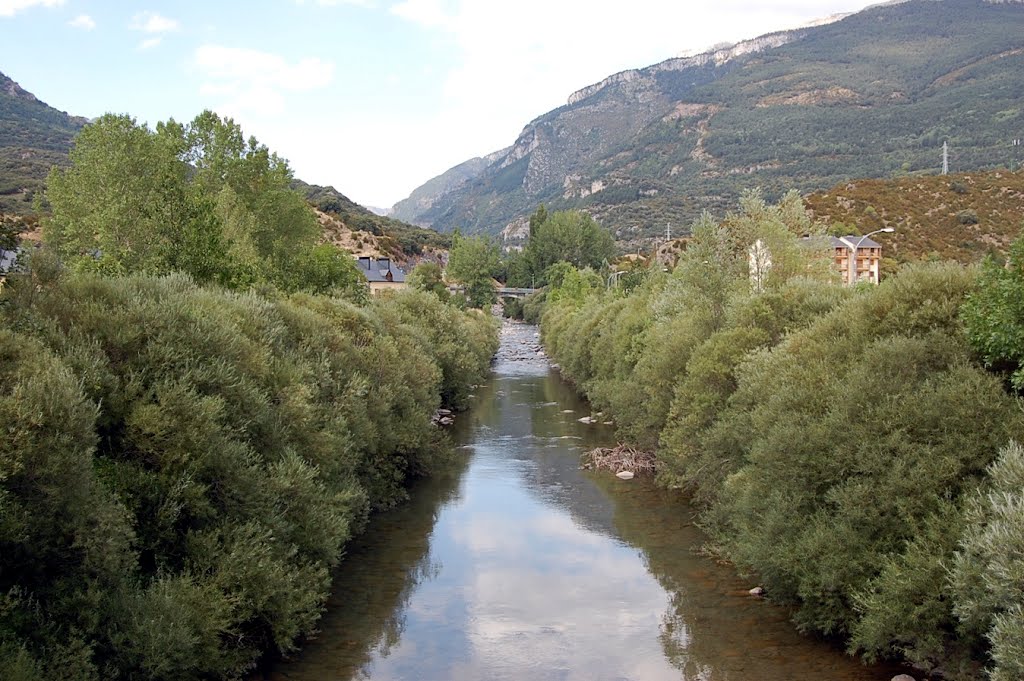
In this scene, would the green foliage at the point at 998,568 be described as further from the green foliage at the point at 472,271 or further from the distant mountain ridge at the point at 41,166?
the green foliage at the point at 472,271

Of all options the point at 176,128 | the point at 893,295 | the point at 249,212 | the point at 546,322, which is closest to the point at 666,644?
the point at 893,295

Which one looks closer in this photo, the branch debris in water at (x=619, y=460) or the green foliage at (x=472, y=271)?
the branch debris in water at (x=619, y=460)

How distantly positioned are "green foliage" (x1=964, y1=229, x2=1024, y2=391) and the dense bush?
15813 millimetres

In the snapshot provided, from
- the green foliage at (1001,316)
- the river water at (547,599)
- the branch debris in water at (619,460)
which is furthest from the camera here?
the branch debris in water at (619,460)

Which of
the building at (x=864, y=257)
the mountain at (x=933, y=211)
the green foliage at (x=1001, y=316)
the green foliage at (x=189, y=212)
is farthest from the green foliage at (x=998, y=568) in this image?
the mountain at (x=933, y=211)

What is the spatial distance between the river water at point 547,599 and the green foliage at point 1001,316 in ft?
23.4

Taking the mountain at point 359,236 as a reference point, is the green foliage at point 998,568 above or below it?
below

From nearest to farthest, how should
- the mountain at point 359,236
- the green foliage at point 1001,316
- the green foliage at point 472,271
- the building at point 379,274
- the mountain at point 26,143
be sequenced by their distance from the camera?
the green foliage at point 1001,316
the mountain at point 26,143
the building at point 379,274
the mountain at point 359,236
the green foliage at point 472,271

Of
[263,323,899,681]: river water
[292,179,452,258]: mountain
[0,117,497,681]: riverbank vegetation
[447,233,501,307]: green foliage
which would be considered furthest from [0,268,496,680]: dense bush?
[447,233,501,307]: green foliage

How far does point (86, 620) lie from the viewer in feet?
48.3

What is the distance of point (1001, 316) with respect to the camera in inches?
698

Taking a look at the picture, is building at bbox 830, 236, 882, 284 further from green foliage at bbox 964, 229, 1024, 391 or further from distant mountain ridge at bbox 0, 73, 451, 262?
distant mountain ridge at bbox 0, 73, 451, 262

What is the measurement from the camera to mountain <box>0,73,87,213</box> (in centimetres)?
11459

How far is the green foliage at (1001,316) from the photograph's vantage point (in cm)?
1736
